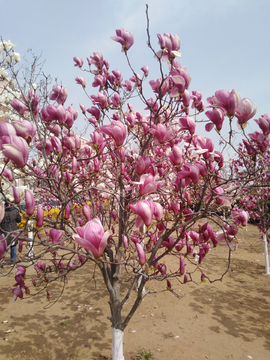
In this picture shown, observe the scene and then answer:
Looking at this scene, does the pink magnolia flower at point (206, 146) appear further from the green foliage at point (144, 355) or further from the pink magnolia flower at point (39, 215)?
the green foliage at point (144, 355)

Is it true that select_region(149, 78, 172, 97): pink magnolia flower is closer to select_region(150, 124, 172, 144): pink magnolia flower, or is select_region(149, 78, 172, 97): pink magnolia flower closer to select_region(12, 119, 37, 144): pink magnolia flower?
select_region(150, 124, 172, 144): pink magnolia flower

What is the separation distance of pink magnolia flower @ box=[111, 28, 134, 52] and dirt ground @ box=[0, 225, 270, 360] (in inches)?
90.6

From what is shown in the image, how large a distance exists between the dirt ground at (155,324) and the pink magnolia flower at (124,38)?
2301mm

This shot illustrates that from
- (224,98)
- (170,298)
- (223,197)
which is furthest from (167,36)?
(170,298)

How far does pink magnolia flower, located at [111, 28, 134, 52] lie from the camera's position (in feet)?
5.97

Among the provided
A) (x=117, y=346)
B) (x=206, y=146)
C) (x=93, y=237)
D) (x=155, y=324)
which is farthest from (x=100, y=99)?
(x=155, y=324)

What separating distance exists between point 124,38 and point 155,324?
3.43 meters

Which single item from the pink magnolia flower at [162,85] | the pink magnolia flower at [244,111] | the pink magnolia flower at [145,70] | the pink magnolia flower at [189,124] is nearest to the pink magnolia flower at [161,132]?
the pink magnolia flower at [189,124]

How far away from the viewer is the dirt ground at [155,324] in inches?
107

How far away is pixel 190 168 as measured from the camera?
132 cm

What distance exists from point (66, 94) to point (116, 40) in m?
0.57

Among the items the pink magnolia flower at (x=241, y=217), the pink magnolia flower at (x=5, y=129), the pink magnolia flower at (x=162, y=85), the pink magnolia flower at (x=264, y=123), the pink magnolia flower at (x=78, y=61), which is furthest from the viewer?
the pink magnolia flower at (x=78, y=61)

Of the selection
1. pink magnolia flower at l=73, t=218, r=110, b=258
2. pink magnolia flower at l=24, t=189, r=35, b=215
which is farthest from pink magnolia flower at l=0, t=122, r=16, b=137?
pink magnolia flower at l=73, t=218, r=110, b=258

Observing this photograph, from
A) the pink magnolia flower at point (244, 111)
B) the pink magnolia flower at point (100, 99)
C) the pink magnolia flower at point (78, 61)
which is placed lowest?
the pink magnolia flower at point (244, 111)
